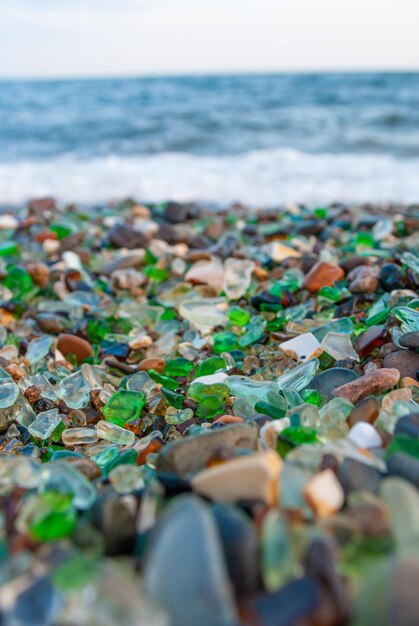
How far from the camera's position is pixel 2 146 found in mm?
7902

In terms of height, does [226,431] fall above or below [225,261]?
above

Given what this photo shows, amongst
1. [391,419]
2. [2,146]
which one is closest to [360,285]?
[391,419]

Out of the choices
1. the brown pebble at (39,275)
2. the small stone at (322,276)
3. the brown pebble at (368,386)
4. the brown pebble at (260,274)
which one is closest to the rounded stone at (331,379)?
the brown pebble at (368,386)

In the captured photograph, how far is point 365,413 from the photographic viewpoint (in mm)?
1190

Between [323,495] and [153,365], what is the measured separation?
1.14 m

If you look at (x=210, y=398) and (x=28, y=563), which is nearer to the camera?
(x=28, y=563)

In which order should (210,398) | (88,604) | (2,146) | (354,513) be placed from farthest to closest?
(2,146) → (210,398) → (354,513) → (88,604)

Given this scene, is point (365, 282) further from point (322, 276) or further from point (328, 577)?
point (328, 577)

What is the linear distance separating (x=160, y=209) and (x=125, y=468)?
3.51m

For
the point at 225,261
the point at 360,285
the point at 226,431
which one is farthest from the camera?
the point at 225,261

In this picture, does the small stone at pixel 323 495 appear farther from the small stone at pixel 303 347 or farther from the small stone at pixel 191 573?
the small stone at pixel 303 347

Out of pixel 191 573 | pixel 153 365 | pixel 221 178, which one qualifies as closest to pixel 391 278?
pixel 153 365

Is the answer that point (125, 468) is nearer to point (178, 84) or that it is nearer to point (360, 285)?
point (360, 285)

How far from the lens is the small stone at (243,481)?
2.79 feet
